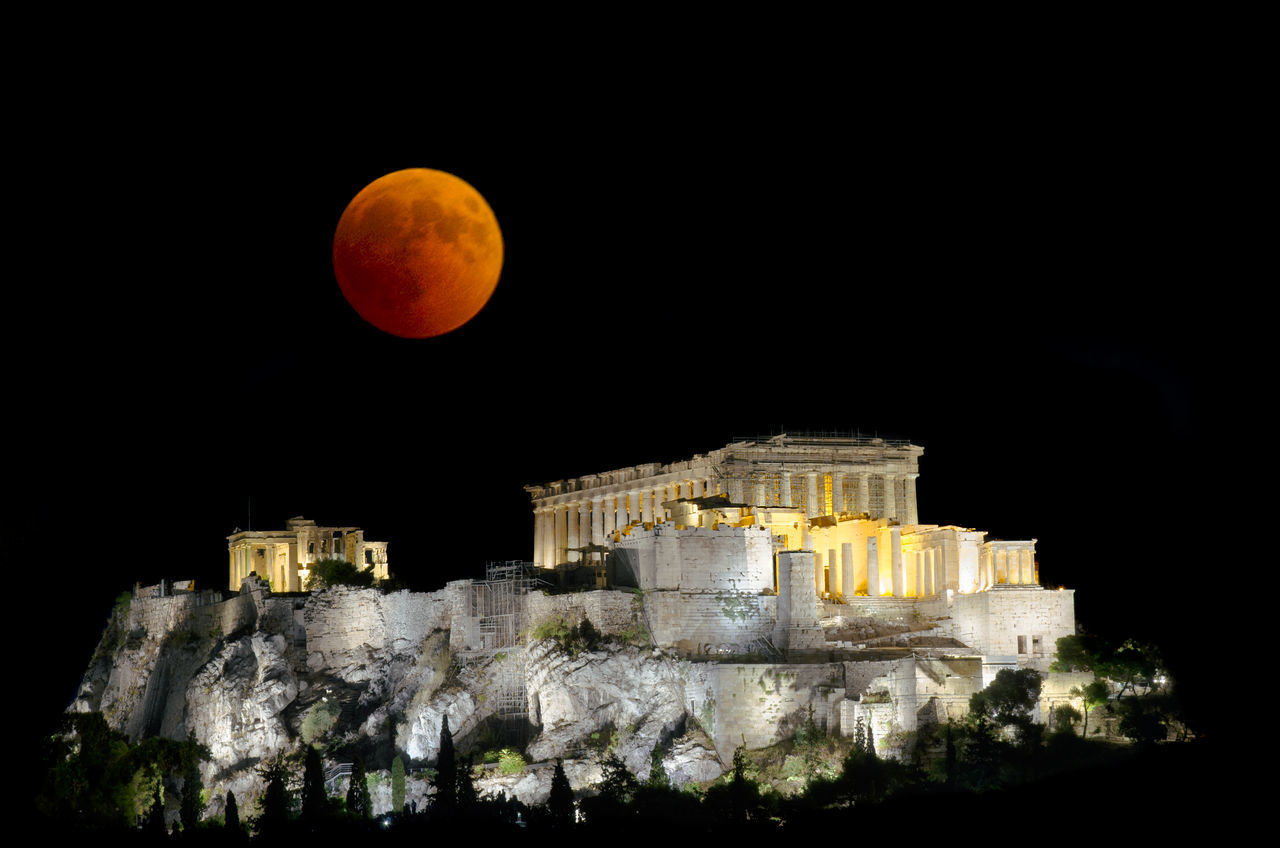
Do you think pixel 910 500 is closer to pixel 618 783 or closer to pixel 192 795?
pixel 618 783

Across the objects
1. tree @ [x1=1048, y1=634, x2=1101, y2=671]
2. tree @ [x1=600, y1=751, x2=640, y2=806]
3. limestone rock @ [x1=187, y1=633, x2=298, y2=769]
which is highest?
tree @ [x1=1048, y1=634, x2=1101, y2=671]

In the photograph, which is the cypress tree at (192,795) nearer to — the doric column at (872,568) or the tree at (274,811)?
the tree at (274,811)

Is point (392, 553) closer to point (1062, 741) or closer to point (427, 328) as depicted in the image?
point (427, 328)

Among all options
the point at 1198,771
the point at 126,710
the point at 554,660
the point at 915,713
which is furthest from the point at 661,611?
the point at 126,710

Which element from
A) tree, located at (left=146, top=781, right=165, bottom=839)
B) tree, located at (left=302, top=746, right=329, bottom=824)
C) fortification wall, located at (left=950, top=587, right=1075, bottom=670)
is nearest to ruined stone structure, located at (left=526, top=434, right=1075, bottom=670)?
fortification wall, located at (left=950, top=587, right=1075, bottom=670)

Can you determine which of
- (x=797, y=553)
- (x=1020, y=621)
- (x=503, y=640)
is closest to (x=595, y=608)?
(x=503, y=640)

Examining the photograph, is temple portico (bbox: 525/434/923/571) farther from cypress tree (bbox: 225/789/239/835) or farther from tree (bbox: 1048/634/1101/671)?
cypress tree (bbox: 225/789/239/835)
